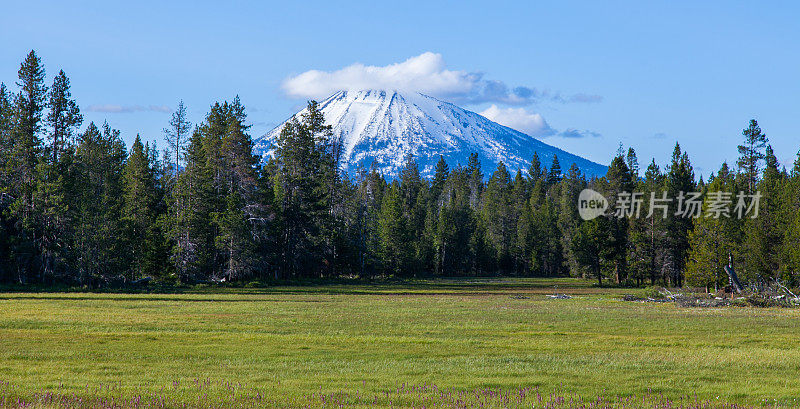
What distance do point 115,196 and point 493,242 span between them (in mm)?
69507

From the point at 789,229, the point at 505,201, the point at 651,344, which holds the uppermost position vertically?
the point at 505,201

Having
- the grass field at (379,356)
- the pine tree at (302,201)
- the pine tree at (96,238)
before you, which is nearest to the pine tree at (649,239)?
the pine tree at (302,201)

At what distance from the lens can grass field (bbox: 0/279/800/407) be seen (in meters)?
15.0

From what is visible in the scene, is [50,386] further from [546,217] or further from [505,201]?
[505,201]

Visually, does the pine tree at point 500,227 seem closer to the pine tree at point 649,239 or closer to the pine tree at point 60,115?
the pine tree at point 649,239

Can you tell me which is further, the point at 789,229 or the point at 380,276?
the point at 380,276

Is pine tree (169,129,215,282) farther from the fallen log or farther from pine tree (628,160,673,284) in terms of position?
pine tree (628,160,673,284)

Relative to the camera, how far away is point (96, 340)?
23.5m

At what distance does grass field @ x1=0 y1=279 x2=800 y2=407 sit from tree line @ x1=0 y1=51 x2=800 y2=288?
68.7 ft

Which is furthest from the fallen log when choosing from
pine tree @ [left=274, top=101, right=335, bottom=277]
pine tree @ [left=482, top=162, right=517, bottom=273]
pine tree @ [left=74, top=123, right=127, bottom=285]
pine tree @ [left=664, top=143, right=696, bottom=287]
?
pine tree @ [left=482, top=162, right=517, bottom=273]

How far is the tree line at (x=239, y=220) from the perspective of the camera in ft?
184

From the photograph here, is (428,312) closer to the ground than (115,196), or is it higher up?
closer to the ground

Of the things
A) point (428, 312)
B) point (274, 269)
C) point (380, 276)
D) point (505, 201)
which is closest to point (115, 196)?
point (274, 269)

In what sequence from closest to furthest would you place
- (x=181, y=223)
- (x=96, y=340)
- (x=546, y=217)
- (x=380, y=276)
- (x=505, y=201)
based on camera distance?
(x=96, y=340)
(x=181, y=223)
(x=380, y=276)
(x=546, y=217)
(x=505, y=201)
